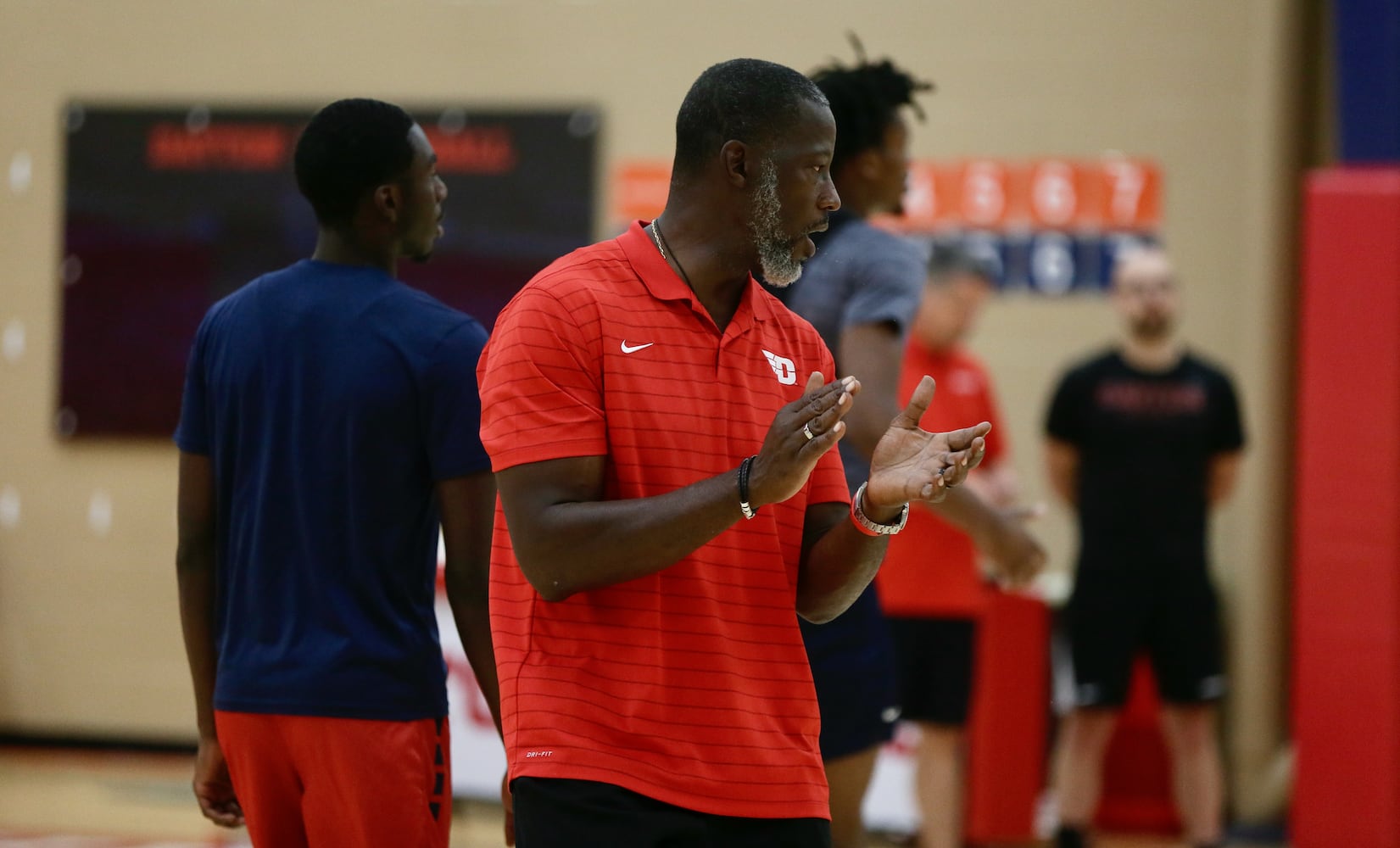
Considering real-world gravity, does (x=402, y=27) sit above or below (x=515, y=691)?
above

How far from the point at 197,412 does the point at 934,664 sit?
2620mm

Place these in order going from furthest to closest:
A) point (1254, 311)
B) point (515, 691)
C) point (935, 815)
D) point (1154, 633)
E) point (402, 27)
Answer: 1. point (402, 27)
2. point (1254, 311)
3. point (1154, 633)
4. point (935, 815)
5. point (515, 691)

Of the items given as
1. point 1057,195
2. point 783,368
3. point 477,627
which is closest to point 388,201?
point 477,627

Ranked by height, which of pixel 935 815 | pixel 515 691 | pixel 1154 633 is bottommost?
pixel 935 815

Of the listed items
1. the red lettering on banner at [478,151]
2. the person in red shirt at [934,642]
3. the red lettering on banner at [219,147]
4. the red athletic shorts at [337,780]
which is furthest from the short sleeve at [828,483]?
the red lettering on banner at [219,147]

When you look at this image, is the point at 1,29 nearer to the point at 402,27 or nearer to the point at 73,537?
the point at 402,27

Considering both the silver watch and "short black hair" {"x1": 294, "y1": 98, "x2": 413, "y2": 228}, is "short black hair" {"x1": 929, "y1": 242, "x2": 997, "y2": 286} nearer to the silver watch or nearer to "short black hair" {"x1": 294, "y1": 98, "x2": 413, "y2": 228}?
"short black hair" {"x1": 294, "y1": 98, "x2": 413, "y2": 228}

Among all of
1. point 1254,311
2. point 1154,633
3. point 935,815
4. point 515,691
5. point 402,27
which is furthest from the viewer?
point 402,27

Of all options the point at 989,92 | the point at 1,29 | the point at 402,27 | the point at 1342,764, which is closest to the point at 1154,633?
the point at 1342,764

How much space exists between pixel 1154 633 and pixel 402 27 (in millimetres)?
4305

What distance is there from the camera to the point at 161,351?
719cm

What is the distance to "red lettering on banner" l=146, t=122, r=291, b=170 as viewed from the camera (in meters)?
7.17

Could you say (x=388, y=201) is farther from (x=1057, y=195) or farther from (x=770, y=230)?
(x=1057, y=195)

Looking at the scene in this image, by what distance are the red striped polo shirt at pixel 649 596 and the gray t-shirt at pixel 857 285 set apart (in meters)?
1.01
